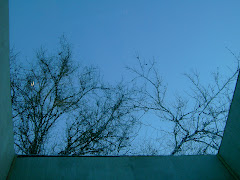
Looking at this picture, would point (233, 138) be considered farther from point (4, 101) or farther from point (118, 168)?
point (4, 101)

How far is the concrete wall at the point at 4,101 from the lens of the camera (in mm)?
1868

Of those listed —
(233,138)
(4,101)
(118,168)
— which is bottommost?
(118,168)

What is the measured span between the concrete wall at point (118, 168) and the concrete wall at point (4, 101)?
0.22m

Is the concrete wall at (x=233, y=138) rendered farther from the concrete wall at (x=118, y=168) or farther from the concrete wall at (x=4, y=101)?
the concrete wall at (x=4, y=101)

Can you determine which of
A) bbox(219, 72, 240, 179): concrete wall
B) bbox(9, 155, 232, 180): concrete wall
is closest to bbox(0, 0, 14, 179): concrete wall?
bbox(9, 155, 232, 180): concrete wall

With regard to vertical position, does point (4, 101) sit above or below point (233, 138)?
above

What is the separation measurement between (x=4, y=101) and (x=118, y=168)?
52.5 inches

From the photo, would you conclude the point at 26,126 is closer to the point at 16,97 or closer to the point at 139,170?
the point at 16,97

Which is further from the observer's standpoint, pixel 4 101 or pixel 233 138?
pixel 233 138

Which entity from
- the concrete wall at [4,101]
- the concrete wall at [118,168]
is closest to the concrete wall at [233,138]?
the concrete wall at [118,168]

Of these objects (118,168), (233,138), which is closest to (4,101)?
(118,168)

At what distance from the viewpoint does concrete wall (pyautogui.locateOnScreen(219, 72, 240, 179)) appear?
2.36 meters

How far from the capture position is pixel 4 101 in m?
2.05

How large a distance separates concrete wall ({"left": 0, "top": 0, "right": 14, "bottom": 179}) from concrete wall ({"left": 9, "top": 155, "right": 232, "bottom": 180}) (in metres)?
0.22
